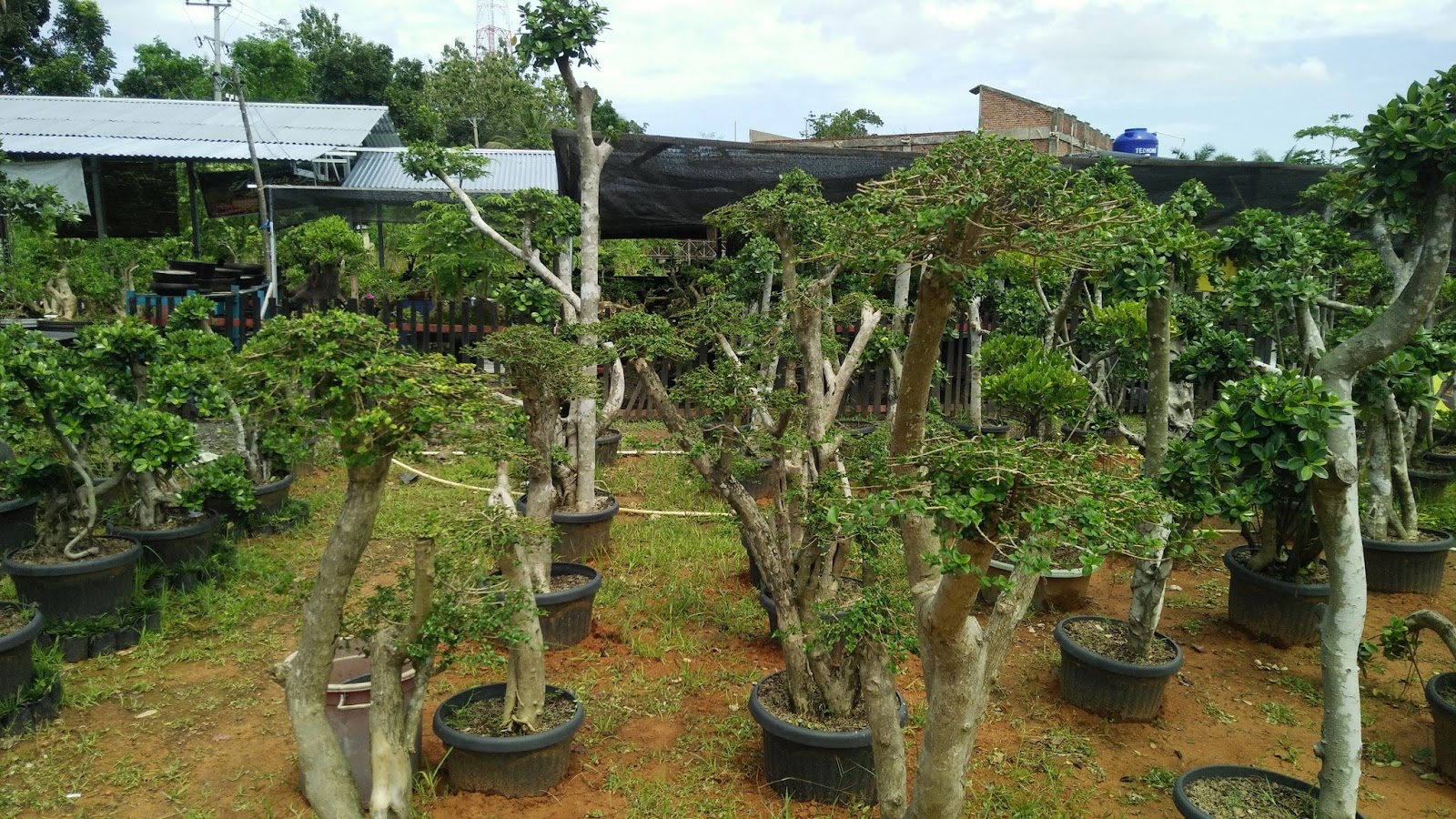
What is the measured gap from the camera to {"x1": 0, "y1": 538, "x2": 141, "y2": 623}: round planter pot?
454cm

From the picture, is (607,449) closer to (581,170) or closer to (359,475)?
(581,170)

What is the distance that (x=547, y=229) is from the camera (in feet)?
21.0

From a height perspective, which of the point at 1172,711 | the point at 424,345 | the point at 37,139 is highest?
the point at 37,139

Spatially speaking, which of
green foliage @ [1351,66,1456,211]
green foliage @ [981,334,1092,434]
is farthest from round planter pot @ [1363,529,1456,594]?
green foliage @ [1351,66,1456,211]

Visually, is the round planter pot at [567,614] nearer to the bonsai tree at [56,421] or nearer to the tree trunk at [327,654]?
the tree trunk at [327,654]

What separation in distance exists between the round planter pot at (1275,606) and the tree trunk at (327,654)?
4.62m

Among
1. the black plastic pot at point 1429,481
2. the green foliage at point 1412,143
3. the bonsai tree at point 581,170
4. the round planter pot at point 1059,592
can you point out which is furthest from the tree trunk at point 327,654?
the black plastic pot at point 1429,481

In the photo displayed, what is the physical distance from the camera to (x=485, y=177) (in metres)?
13.8

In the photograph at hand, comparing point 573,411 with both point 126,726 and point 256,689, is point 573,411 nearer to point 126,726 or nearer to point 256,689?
point 256,689

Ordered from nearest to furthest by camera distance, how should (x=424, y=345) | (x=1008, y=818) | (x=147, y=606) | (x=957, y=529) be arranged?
(x=957, y=529), (x=1008, y=818), (x=147, y=606), (x=424, y=345)

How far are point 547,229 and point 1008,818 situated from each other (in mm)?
4654

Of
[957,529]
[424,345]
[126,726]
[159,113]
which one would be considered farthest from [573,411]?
[159,113]

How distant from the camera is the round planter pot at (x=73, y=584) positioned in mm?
A: 4543

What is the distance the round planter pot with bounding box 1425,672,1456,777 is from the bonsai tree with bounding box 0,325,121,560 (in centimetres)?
622
